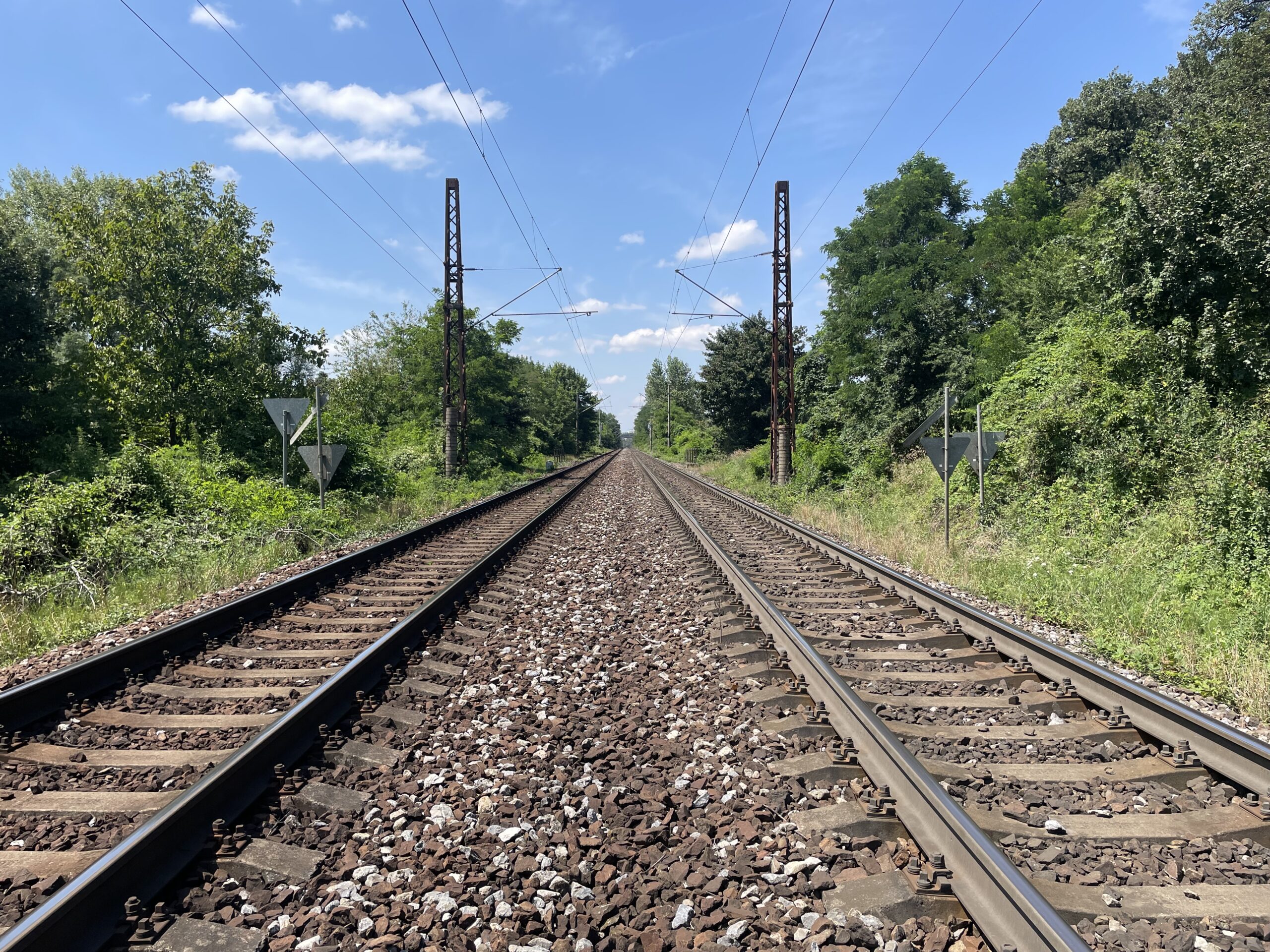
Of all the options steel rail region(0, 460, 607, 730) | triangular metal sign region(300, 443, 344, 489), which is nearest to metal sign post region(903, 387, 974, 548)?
steel rail region(0, 460, 607, 730)

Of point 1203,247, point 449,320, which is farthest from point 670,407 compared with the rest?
point 1203,247

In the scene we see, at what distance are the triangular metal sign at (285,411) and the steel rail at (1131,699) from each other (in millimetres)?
10498

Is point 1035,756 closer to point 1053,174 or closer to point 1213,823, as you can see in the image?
point 1213,823

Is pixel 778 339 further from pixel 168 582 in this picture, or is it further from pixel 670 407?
pixel 670 407

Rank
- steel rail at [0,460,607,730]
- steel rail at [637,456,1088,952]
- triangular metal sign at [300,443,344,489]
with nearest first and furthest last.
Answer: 1. steel rail at [637,456,1088,952]
2. steel rail at [0,460,607,730]
3. triangular metal sign at [300,443,344,489]

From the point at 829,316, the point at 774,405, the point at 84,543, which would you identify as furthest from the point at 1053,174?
the point at 84,543

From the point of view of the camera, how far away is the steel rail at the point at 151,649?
4270 millimetres

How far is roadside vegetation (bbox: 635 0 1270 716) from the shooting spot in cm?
732

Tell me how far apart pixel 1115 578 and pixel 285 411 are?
41.3ft

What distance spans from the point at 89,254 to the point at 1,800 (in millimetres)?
23034

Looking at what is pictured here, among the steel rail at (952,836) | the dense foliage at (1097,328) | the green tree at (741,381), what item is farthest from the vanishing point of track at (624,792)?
the green tree at (741,381)

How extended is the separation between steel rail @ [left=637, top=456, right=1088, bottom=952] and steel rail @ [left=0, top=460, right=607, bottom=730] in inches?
191

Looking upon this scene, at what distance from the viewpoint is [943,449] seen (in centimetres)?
991

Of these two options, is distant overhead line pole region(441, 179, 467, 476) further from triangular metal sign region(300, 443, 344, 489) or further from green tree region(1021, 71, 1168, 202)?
green tree region(1021, 71, 1168, 202)
